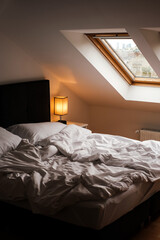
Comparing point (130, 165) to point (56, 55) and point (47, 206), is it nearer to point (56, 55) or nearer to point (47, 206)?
point (47, 206)

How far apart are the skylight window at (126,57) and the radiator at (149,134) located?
746 millimetres

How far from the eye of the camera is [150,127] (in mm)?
5270

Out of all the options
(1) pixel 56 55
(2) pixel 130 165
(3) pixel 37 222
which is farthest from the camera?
(1) pixel 56 55

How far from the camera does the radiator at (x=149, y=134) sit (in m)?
5.09

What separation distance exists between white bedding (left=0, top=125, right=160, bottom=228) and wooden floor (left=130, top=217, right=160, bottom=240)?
45 centimetres

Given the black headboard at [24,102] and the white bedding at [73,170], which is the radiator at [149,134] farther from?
the black headboard at [24,102]

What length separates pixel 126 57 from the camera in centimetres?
459

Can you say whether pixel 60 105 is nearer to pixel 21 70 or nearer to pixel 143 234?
pixel 21 70

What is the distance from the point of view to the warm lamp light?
4.98 m

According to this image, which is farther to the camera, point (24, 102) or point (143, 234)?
point (24, 102)

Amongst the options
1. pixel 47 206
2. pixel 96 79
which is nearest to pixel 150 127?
pixel 96 79

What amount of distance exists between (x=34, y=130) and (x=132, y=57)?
63.8 inches

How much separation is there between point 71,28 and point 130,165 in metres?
1.57

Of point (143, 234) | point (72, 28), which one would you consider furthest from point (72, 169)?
point (72, 28)
